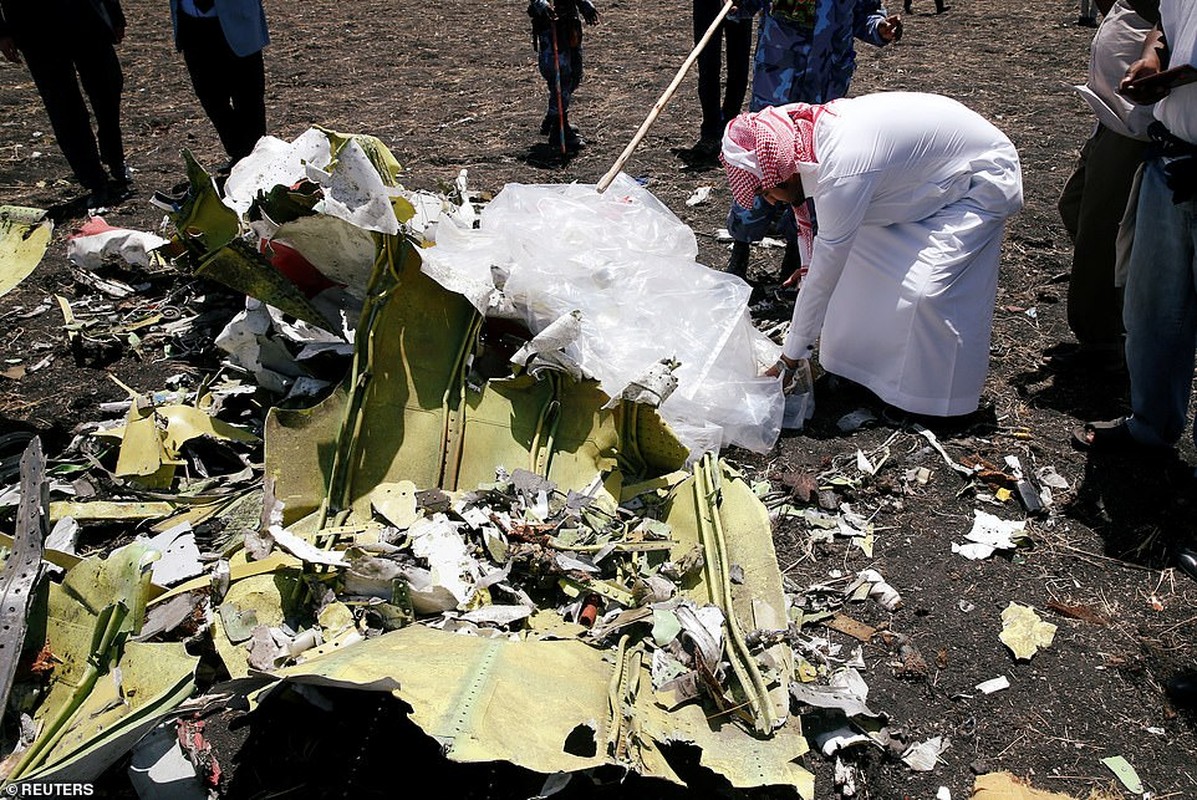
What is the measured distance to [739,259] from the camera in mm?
4766

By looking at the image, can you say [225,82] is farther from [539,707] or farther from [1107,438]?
[1107,438]

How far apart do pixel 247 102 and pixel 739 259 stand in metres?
3.52

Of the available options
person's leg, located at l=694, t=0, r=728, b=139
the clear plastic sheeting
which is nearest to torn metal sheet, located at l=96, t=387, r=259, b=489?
the clear plastic sheeting

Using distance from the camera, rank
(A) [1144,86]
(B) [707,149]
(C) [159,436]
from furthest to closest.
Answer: (B) [707,149] → (C) [159,436] → (A) [1144,86]

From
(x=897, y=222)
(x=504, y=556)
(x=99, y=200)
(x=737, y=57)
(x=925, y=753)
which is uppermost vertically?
(x=737, y=57)

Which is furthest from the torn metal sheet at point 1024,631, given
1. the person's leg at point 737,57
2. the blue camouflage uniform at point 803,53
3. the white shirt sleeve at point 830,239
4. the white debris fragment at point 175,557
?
the person's leg at point 737,57

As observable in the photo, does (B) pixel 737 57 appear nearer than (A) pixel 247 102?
No

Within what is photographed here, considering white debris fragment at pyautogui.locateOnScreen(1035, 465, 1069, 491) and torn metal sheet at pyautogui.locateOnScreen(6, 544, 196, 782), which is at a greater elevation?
torn metal sheet at pyautogui.locateOnScreen(6, 544, 196, 782)

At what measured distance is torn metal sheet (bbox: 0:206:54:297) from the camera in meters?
3.47

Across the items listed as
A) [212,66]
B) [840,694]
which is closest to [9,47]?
[212,66]

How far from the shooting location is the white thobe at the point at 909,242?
3389 millimetres

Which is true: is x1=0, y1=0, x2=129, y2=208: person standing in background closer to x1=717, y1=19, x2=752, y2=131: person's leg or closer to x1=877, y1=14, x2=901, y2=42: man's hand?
x1=717, y1=19, x2=752, y2=131: person's leg

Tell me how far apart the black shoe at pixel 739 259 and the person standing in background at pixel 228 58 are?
3412 mm

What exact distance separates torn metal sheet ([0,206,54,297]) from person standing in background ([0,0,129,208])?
8.07 ft
